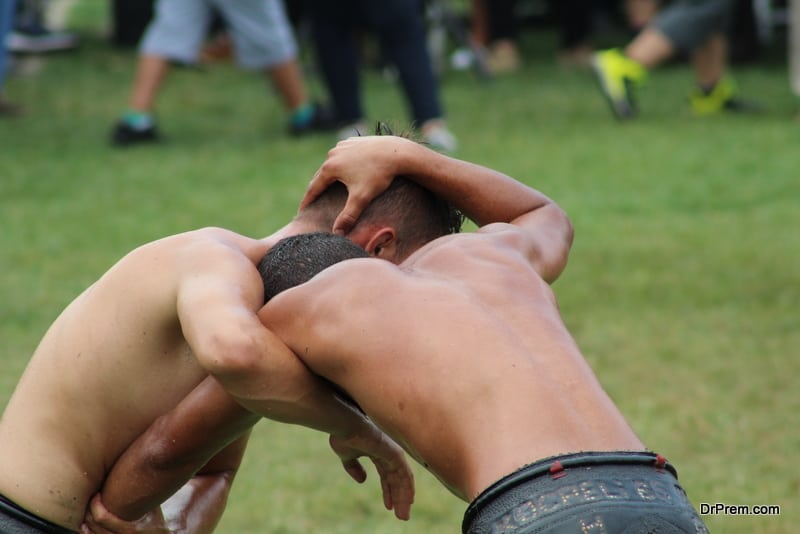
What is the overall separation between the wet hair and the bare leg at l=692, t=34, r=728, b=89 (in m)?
5.53

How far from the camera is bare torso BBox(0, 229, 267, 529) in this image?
247 cm

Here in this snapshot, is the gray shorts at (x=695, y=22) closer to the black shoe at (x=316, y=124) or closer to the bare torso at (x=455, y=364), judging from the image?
the black shoe at (x=316, y=124)

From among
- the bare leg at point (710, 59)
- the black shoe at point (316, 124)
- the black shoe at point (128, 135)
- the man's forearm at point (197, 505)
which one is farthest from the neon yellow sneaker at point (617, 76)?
the man's forearm at point (197, 505)

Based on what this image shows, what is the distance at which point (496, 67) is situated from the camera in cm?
1028

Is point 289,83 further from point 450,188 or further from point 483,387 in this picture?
point 483,387

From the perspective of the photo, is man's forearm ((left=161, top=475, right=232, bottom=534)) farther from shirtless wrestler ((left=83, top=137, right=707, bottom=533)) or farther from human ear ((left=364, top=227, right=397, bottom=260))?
human ear ((left=364, top=227, right=397, bottom=260))

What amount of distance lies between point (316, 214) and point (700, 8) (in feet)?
18.2

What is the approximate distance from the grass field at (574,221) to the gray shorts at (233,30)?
50 centimetres

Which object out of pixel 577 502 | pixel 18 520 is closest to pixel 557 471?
pixel 577 502

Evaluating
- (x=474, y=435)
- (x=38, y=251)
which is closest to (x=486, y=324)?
(x=474, y=435)

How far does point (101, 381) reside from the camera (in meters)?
2.51

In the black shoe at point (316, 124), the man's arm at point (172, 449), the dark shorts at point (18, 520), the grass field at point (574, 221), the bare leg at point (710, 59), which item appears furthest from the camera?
the bare leg at point (710, 59)

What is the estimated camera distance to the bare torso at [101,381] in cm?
247

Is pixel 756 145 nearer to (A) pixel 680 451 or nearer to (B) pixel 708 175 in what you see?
(B) pixel 708 175
